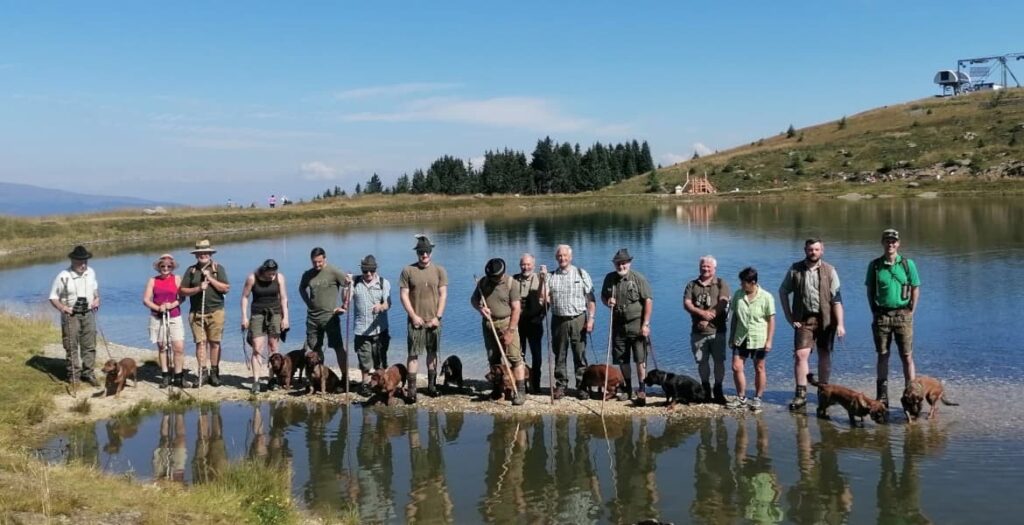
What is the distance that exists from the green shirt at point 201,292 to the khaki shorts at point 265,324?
695 mm

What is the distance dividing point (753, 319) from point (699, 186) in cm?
8523

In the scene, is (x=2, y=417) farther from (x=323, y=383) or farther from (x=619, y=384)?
(x=619, y=384)

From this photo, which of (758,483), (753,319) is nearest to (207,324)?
(753,319)

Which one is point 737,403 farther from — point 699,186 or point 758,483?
point 699,186

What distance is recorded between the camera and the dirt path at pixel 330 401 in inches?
432

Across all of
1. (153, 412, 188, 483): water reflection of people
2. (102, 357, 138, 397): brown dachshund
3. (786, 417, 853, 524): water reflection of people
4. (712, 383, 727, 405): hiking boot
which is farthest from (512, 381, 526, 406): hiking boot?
→ (102, 357, 138, 397): brown dachshund

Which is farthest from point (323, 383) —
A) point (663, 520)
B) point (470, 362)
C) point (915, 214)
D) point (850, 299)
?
→ point (915, 214)

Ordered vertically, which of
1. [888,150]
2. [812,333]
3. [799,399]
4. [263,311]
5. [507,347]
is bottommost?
[799,399]

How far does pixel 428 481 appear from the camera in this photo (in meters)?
8.68

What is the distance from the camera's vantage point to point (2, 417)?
10.5 m

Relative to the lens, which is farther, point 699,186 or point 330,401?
point 699,186

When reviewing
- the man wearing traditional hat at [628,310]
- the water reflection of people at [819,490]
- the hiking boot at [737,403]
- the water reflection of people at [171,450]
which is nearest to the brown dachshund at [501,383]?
the man wearing traditional hat at [628,310]

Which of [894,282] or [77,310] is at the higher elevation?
[894,282]

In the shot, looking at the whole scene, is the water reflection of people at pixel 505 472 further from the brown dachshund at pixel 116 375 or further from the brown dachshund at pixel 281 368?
the brown dachshund at pixel 116 375
